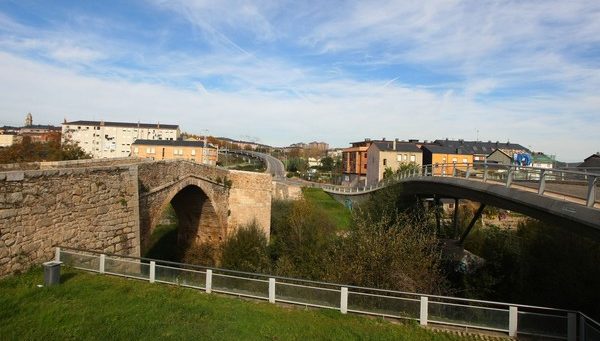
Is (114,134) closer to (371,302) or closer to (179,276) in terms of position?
(179,276)

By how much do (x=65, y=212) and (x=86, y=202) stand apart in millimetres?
931

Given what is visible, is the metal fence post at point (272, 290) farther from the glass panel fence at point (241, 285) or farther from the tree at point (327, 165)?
the tree at point (327, 165)

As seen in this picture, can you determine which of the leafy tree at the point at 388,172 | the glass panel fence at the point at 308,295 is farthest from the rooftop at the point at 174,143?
the glass panel fence at the point at 308,295

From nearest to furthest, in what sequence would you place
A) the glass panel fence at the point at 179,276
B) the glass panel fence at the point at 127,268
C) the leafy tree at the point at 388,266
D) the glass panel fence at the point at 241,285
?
1. the glass panel fence at the point at 241,285
2. the glass panel fence at the point at 179,276
3. the glass panel fence at the point at 127,268
4. the leafy tree at the point at 388,266

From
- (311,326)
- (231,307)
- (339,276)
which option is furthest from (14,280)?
(339,276)

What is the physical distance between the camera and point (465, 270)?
937 inches

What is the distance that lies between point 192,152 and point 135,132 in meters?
35.1

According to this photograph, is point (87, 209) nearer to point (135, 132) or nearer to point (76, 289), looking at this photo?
point (76, 289)

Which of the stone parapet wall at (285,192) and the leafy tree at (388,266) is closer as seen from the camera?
the leafy tree at (388,266)

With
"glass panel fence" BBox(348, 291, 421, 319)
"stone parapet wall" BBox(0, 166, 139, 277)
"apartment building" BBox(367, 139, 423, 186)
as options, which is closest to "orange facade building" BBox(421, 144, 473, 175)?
"apartment building" BBox(367, 139, 423, 186)

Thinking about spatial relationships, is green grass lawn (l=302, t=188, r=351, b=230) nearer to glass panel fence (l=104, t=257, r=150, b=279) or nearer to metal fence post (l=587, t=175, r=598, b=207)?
glass panel fence (l=104, t=257, r=150, b=279)

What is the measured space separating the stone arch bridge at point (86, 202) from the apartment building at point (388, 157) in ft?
140

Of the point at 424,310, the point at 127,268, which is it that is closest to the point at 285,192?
the point at 127,268

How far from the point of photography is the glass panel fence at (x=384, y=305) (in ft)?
29.6
